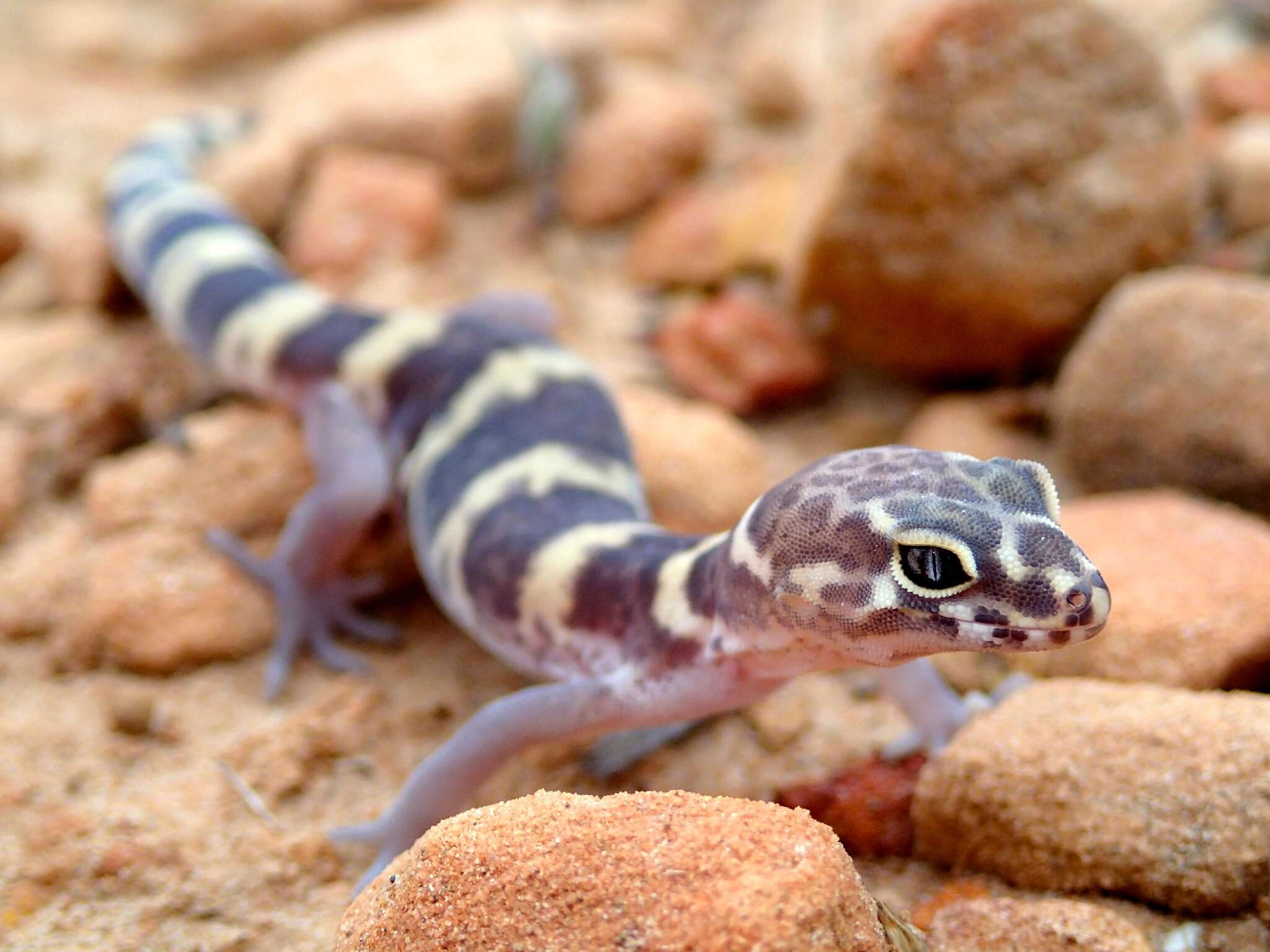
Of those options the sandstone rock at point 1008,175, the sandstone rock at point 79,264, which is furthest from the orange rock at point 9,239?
the sandstone rock at point 1008,175

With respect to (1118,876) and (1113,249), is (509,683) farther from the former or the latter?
(1113,249)

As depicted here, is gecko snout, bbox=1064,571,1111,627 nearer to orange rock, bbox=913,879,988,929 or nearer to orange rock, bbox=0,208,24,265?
orange rock, bbox=913,879,988,929

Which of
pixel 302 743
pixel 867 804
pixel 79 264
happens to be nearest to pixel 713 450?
pixel 867 804

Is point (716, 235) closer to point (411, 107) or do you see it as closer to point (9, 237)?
point (411, 107)

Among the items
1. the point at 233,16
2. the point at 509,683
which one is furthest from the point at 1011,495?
the point at 233,16

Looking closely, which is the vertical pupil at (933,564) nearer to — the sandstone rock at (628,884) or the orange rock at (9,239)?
the sandstone rock at (628,884)

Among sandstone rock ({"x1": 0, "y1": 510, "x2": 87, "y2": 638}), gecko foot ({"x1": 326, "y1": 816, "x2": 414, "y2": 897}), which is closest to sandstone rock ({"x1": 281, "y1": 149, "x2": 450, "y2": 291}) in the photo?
sandstone rock ({"x1": 0, "y1": 510, "x2": 87, "y2": 638})
